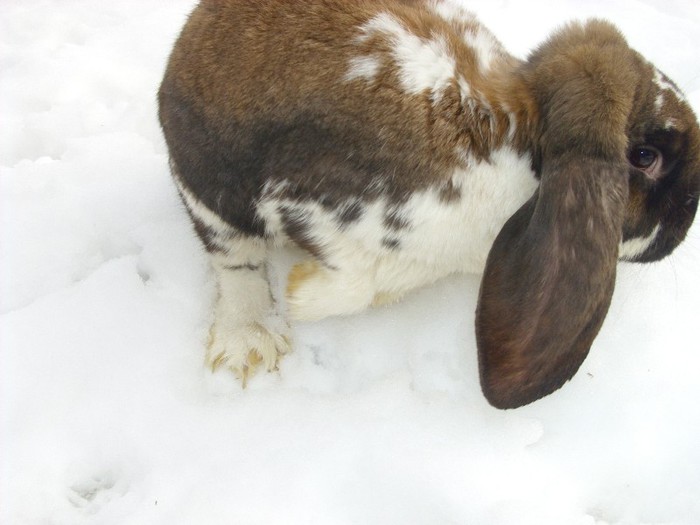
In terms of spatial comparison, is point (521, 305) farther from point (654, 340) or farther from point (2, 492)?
point (2, 492)

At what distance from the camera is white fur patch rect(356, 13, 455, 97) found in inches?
78.6

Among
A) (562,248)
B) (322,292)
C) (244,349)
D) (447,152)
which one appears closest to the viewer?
(562,248)

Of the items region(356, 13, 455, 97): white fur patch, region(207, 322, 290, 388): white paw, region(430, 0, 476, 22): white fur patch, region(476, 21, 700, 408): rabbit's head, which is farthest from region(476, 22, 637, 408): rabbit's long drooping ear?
region(207, 322, 290, 388): white paw

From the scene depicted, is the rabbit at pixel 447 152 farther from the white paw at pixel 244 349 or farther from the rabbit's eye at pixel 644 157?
the white paw at pixel 244 349

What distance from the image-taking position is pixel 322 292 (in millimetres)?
2342

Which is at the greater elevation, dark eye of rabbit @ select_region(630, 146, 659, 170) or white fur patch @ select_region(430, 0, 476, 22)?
white fur patch @ select_region(430, 0, 476, 22)

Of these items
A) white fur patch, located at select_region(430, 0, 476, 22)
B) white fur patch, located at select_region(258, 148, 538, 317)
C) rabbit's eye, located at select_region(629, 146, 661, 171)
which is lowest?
white fur patch, located at select_region(258, 148, 538, 317)

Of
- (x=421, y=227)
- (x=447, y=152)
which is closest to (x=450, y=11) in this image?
(x=447, y=152)

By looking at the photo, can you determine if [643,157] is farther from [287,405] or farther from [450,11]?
[287,405]

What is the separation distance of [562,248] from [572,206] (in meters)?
0.09

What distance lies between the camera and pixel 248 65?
2.06m

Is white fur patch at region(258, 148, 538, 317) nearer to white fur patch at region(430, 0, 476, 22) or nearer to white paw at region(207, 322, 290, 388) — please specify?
white paw at region(207, 322, 290, 388)

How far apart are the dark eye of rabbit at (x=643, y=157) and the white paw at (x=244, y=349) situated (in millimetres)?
1187

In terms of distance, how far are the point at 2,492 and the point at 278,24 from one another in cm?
154
